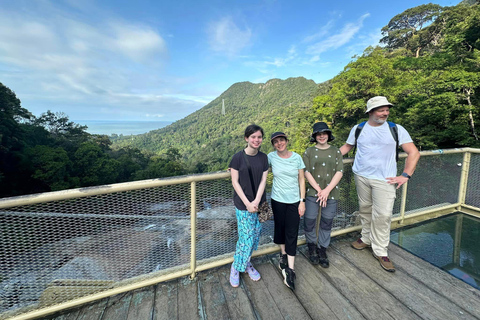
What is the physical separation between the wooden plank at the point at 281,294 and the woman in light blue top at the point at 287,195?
0.09m

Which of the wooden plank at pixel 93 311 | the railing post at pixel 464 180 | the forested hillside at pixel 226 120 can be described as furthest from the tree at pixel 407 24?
the wooden plank at pixel 93 311

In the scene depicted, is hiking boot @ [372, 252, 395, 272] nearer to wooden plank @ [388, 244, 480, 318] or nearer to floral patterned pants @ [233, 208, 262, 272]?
wooden plank @ [388, 244, 480, 318]

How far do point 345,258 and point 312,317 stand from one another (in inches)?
35.3

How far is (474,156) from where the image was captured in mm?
3029

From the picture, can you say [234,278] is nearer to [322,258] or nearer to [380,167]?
[322,258]

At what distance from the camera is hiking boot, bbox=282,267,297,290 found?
1.82 meters

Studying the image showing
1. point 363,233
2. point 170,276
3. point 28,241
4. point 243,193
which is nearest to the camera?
point 28,241

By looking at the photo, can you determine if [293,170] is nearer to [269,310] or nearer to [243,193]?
[243,193]

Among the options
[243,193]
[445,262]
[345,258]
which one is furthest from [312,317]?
[445,262]

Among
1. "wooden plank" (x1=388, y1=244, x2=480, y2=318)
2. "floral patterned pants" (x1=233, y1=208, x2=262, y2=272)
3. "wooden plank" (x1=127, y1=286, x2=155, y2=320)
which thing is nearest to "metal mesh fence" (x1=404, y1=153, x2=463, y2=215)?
"wooden plank" (x1=388, y1=244, x2=480, y2=318)

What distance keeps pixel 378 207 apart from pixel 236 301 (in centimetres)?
163

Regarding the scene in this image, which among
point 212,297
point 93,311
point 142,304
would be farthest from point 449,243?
point 93,311

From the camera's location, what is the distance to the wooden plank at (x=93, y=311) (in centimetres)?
158

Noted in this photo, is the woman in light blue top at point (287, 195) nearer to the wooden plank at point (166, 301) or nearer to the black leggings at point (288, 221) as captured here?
the black leggings at point (288, 221)
